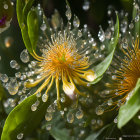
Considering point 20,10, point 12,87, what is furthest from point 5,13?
A: point 12,87

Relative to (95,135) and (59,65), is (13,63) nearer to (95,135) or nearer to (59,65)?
(59,65)

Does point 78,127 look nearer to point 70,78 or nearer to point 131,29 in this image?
point 70,78

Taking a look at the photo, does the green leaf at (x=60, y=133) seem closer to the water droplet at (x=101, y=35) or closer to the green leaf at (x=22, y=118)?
the green leaf at (x=22, y=118)

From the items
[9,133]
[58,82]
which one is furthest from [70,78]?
[9,133]

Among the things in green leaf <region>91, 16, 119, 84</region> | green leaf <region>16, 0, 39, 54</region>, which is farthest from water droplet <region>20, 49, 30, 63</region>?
green leaf <region>91, 16, 119, 84</region>

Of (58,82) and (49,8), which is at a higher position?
(49,8)

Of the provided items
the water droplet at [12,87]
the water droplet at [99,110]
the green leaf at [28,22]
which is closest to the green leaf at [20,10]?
the green leaf at [28,22]

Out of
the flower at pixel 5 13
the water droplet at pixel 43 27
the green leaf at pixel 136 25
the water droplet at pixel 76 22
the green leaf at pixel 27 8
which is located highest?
the flower at pixel 5 13
